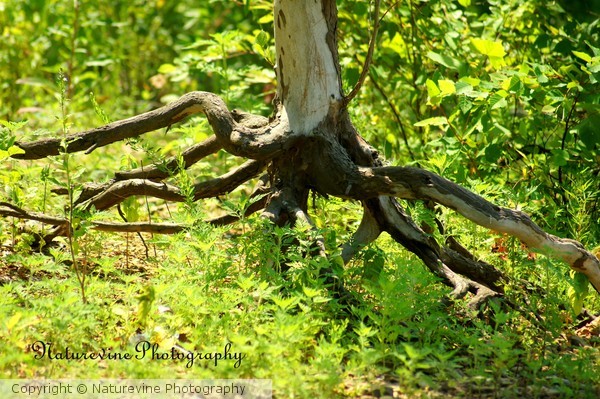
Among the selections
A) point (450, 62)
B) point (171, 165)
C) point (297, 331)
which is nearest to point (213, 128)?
point (171, 165)

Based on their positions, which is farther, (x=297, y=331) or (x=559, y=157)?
(x=559, y=157)

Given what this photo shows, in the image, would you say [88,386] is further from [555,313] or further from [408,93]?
[408,93]

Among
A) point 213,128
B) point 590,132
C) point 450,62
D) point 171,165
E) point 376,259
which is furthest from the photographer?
point 450,62

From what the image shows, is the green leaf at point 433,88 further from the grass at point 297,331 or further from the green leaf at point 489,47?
the grass at point 297,331

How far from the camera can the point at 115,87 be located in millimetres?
7961

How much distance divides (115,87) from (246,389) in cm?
558

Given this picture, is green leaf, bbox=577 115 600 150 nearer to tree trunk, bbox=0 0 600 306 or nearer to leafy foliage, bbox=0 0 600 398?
leafy foliage, bbox=0 0 600 398

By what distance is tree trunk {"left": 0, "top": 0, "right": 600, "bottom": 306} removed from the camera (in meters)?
3.80

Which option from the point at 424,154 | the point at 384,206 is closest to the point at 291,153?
the point at 384,206

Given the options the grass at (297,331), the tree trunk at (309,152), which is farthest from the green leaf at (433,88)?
the grass at (297,331)

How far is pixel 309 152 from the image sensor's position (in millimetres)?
3936

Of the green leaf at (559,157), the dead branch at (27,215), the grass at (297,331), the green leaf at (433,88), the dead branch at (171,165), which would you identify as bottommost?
the grass at (297,331)

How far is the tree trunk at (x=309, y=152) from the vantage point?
3803 millimetres

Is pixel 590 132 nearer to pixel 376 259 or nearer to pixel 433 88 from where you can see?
pixel 433 88
